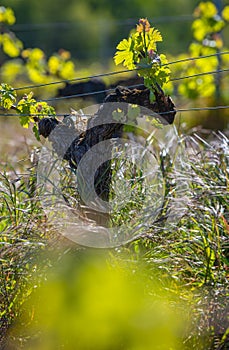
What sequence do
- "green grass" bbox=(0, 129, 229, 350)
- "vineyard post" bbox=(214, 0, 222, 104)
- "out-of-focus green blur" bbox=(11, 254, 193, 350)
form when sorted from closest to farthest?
"out-of-focus green blur" bbox=(11, 254, 193, 350)
"green grass" bbox=(0, 129, 229, 350)
"vineyard post" bbox=(214, 0, 222, 104)

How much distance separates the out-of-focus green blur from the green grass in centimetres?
3

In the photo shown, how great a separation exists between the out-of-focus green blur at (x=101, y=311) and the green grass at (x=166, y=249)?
0.03m

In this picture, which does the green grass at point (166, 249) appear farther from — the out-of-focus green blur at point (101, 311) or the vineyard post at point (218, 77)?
the vineyard post at point (218, 77)

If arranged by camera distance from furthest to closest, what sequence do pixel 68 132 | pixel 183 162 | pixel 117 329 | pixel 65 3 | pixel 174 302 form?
pixel 65 3 → pixel 183 162 → pixel 68 132 → pixel 174 302 → pixel 117 329

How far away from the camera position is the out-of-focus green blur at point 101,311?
322cm

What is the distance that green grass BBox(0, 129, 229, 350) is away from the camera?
11.3 feet

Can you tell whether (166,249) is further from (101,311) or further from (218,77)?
(218,77)

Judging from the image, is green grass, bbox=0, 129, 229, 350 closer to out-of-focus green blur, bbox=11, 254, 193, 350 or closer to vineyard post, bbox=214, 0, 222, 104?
out-of-focus green blur, bbox=11, 254, 193, 350

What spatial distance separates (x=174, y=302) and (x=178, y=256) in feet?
0.90

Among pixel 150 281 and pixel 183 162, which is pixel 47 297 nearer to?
pixel 150 281

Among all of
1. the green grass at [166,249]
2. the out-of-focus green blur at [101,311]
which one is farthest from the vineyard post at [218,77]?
the out-of-focus green blur at [101,311]

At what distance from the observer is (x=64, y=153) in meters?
3.80

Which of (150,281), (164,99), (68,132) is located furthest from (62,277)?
(164,99)

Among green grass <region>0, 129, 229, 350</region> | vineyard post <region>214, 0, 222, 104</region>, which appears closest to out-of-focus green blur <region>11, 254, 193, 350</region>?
green grass <region>0, 129, 229, 350</region>
